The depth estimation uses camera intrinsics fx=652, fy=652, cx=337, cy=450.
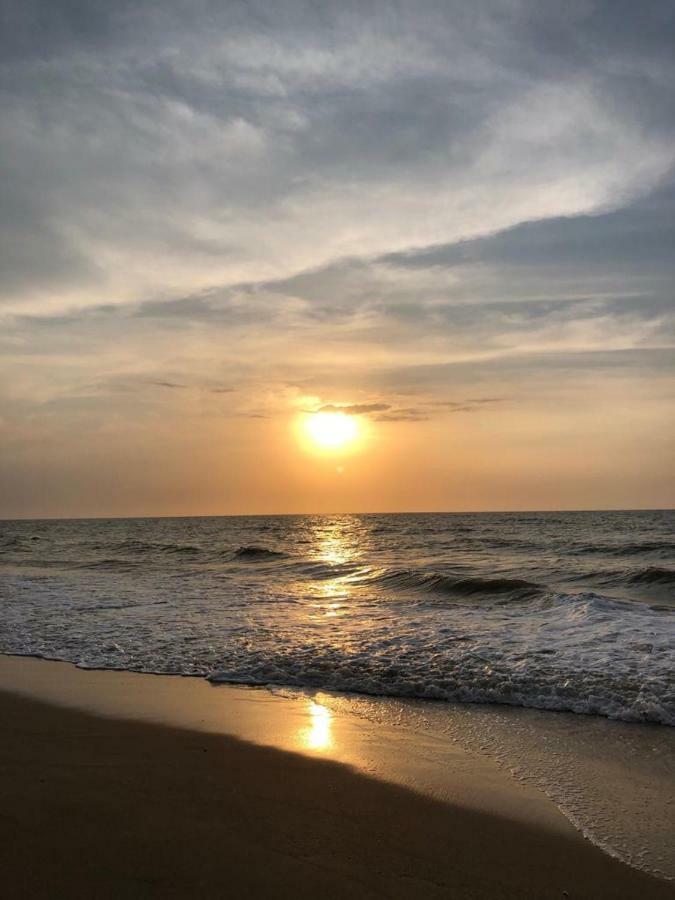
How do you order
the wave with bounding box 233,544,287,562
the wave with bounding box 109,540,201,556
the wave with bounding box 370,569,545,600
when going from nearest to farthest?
the wave with bounding box 370,569,545,600 < the wave with bounding box 233,544,287,562 < the wave with bounding box 109,540,201,556

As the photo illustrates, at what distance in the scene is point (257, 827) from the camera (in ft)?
13.7

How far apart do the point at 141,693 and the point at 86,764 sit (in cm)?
244

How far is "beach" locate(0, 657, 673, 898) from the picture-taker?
11.7 feet

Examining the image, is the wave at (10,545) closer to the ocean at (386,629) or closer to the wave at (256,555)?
the wave at (256,555)

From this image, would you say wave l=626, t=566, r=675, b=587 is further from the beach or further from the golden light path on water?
the beach

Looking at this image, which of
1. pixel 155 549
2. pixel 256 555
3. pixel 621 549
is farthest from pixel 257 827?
pixel 155 549

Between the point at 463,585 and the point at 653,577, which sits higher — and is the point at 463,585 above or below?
below

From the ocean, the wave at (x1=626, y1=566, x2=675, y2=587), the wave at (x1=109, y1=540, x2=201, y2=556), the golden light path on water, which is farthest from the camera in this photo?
the wave at (x1=109, y1=540, x2=201, y2=556)

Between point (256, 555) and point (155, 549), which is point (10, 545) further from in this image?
point (256, 555)

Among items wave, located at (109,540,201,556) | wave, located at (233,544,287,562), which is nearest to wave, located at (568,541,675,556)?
wave, located at (233,544,287,562)

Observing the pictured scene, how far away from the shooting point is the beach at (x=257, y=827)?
3.56 m

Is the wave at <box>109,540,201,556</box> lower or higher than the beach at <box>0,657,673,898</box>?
lower

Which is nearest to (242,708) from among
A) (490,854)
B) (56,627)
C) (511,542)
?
(490,854)

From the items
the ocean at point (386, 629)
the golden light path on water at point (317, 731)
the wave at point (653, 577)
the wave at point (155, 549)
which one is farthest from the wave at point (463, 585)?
the wave at point (155, 549)
